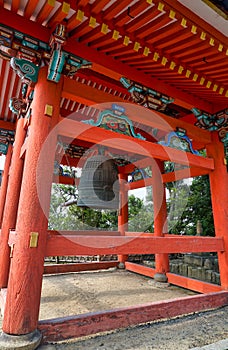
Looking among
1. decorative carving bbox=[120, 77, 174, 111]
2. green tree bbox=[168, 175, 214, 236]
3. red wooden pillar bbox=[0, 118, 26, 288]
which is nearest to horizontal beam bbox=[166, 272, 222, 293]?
decorative carving bbox=[120, 77, 174, 111]

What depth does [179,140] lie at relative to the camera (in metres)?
3.75

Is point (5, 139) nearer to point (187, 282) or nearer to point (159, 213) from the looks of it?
point (159, 213)

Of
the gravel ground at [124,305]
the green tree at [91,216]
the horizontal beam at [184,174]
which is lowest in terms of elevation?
the gravel ground at [124,305]

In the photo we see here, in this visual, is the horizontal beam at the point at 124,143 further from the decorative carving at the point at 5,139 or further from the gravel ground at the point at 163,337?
the decorative carving at the point at 5,139

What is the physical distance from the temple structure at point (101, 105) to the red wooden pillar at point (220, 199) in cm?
2

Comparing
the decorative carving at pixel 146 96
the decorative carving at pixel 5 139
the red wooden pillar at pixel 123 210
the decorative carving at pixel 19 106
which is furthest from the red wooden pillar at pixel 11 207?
the red wooden pillar at pixel 123 210

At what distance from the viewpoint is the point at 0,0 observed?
2408 mm

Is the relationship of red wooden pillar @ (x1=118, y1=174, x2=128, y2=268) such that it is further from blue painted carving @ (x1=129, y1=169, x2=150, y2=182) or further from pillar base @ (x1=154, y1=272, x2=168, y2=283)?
pillar base @ (x1=154, y1=272, x2=168, y2=283)

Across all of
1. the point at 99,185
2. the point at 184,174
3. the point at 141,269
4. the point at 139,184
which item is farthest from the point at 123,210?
the point at 99,185

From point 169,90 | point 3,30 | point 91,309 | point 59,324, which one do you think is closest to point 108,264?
point 91,309

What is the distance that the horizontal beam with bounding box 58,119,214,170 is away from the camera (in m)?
2.80

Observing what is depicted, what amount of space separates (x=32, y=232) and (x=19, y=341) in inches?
38.8

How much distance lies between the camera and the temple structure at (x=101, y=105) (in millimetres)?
2322

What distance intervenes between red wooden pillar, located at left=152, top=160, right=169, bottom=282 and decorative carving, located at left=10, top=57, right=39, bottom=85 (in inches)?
147
